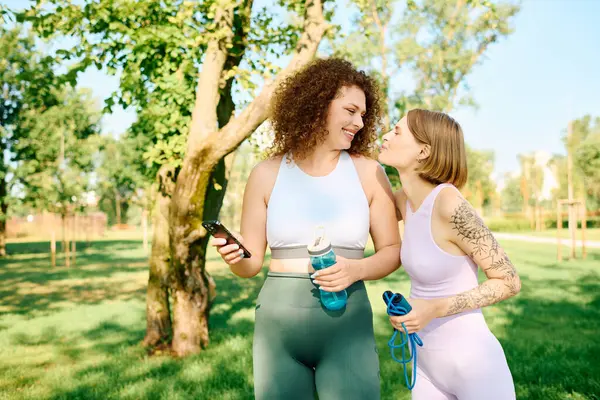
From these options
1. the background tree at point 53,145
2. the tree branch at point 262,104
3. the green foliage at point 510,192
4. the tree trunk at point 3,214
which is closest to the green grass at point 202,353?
the tree branch at point 262,104

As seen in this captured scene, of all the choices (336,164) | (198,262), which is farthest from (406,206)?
(198,262)

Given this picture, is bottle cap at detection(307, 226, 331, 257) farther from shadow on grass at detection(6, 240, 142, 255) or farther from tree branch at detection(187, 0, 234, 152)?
shadow on grass at detection(6, 240, 142, 255)

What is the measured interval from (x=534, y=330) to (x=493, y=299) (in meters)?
6.58

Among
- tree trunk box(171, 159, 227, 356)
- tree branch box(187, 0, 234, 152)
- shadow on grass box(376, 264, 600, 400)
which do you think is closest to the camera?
shadow on grass box(376, 264, 600, 400)

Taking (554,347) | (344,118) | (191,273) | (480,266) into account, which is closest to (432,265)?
(480,266)

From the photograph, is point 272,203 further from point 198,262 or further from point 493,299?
point 198,262

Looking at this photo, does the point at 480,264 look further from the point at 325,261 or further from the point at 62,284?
the point at 62,284

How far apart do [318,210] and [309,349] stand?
601 millimetres

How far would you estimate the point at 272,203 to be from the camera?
7.73 ft

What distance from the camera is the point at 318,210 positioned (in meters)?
2.30

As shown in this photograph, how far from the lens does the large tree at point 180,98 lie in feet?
20.8

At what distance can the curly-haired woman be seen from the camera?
2.22m

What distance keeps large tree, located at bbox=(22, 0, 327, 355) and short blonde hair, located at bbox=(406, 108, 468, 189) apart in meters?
3.77

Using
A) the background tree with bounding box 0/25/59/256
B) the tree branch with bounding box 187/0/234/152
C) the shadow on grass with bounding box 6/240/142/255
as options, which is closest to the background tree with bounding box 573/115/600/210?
the shadow on grass with bounding box 6/240/142/255
